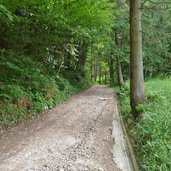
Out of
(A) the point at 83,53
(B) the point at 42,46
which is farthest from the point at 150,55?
(B) the point at 42,46

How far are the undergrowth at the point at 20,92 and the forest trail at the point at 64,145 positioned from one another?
46cm

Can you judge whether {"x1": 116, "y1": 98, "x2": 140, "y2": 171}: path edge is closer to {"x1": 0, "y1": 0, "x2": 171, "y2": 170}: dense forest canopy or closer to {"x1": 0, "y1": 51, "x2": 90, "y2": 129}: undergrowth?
{"x1": 0, "y1": 0, "x2": 171, "y2": 170}: dense forest canopy

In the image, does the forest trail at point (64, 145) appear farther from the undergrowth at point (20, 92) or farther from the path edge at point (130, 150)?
the undergrowth at point (20, 92)

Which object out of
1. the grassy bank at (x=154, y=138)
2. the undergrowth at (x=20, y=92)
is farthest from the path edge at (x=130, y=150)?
the undergrowth at (x=20, y=92)

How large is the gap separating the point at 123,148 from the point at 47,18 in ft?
21.2

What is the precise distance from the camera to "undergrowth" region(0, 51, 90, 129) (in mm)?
7617

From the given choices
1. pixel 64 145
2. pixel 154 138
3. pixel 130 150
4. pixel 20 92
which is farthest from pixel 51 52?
pixel 154 138

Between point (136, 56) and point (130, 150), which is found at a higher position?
point (136, 56)

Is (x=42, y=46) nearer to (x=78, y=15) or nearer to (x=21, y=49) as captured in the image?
(x=21, y=49)

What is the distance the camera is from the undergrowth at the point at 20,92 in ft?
25.0

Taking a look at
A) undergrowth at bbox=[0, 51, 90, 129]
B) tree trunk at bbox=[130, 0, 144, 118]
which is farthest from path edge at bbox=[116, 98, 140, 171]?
undergrowth at bbox=[0, 51, 90, 129]

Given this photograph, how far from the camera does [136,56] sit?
7633mm

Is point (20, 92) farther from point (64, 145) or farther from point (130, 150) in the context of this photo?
point (130, 150)

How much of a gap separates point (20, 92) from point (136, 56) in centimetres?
432
